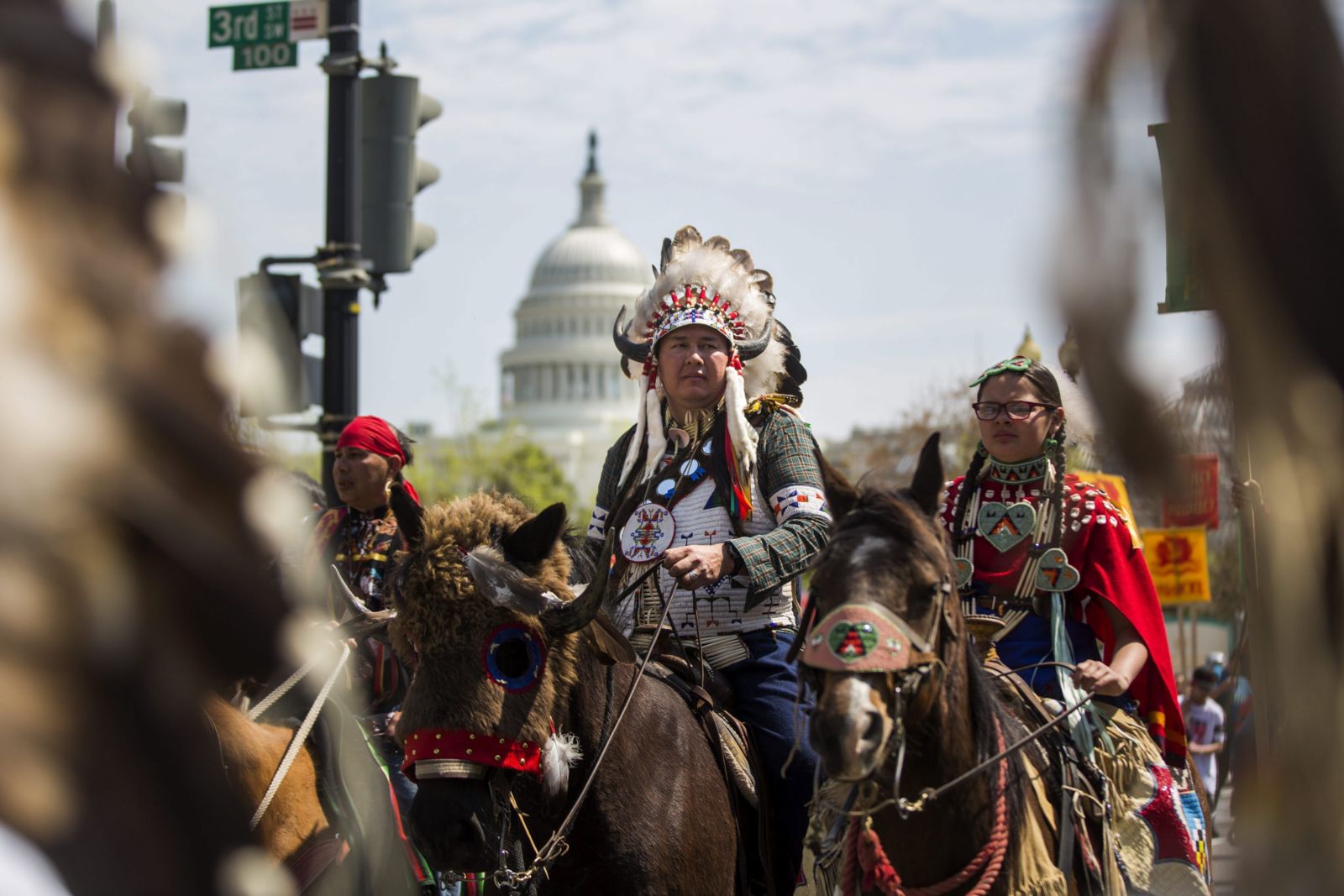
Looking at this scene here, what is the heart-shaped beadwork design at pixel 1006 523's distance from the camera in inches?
200

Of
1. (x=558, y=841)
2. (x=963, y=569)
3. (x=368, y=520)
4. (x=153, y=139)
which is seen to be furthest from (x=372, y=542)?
(x=153, y=139)

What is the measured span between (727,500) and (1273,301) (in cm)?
442

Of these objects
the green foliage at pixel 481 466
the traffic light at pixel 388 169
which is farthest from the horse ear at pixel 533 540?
the green foliage at pixel 481 466

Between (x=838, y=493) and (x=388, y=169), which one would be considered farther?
(x=388, y=169)

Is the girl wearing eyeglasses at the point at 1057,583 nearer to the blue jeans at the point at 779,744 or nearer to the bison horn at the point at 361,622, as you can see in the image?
the blue jeans at the point at 779,744

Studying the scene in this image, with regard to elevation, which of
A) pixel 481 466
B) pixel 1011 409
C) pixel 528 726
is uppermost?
pixel 1011 409

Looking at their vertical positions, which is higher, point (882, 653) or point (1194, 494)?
point (1194, 494)

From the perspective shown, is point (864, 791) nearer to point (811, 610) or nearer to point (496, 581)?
point (811, 610)

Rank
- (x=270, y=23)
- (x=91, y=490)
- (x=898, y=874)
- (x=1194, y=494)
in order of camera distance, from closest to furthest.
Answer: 1. (x=91, y=490)
2. (x=1194, y=494)
3. (x=898, y=874)
4. (x=270, y=23)

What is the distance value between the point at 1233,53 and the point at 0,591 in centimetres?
67

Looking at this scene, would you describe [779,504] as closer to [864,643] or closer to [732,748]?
[732,748]

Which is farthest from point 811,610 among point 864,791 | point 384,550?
point 384,550

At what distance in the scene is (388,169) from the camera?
8.66 m

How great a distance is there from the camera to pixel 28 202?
69 centimetres
